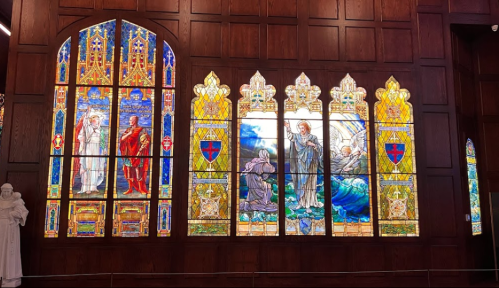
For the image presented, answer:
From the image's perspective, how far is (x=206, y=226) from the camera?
7.59m

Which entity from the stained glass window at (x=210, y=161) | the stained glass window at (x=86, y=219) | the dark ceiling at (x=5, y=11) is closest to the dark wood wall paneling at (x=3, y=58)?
the dark ceiling at (x=5, y=11)

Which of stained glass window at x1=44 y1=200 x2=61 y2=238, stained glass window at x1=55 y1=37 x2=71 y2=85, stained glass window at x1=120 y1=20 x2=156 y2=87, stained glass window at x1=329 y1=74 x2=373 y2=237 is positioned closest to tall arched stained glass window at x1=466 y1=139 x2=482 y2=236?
stained glass window at x1=329 y1=74 x2=373 y2=237

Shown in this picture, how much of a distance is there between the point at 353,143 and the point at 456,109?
2.22 meters

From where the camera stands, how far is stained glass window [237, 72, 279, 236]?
25.2 ft

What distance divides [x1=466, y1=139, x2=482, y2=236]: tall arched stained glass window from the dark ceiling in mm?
10386

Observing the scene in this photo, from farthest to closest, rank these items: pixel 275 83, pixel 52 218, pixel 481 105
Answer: pixel 481 105, pixel 275 83, pixel 52 218

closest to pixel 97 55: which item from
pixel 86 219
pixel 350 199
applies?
pixel 86 219

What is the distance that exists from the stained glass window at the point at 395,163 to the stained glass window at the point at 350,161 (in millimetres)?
258

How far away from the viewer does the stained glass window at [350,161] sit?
25.7 ft

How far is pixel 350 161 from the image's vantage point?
7.98 metres

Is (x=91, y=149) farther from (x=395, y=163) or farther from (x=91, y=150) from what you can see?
(x=395, y=163)

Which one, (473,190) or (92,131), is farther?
(473,190)

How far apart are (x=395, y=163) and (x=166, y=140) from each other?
431 cm

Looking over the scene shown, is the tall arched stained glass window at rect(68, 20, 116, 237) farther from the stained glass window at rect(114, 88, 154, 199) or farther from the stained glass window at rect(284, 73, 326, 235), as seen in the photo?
the stained glass window at rect(284, 73, 326, 235)
